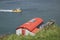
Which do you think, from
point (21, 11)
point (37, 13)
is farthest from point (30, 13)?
point (21, 11)

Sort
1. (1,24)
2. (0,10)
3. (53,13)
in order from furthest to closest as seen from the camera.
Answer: (0,10) → (53,13) → (1,24)

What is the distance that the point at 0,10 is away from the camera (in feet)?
27.9

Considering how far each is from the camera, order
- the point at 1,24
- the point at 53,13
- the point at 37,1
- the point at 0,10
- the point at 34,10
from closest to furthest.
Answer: the point at 1,24, the point at 53,13, the point at 34,10, the point at 0,10, the point at 37,1

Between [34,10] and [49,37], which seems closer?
[49,37]

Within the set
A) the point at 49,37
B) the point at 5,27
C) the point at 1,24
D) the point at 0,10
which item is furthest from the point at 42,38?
the point at 0,10

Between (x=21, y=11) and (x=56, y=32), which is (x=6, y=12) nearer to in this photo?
(x=21, y=11)

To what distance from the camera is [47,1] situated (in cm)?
967

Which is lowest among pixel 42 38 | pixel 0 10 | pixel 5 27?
pixel 0 10

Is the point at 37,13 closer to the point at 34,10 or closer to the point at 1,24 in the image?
the point at 34,10

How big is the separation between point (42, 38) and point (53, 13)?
19.2 feet

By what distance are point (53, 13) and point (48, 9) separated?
0.67 m

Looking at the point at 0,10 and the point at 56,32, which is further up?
the point at 56,32

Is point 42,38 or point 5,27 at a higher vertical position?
point 42,38

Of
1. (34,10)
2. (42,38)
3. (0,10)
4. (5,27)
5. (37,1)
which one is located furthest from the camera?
(37,1)
